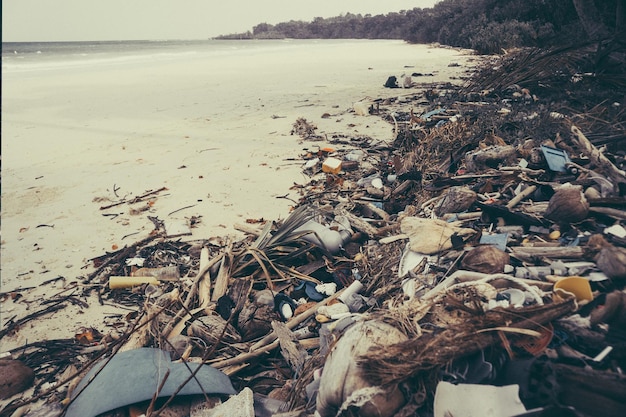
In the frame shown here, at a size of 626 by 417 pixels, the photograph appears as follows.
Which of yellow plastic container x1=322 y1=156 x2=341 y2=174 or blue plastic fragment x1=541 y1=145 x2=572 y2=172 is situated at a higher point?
blue plastic fragment x1=541 y1=145 x2=572 y2=172

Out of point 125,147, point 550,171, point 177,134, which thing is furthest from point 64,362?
point 177,134

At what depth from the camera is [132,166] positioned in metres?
6.11

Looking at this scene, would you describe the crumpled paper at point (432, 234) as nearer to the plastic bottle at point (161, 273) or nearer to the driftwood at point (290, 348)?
the driftwood at point (290, 348)

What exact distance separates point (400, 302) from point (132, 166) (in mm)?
5225

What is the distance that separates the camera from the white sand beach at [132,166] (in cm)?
372

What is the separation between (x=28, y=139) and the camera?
8117 millimetres

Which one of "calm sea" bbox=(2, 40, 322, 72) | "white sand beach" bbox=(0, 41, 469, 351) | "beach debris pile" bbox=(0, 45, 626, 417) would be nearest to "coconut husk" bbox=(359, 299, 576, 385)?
"beach debris pile" bbox=(0, 45, 626, 417)

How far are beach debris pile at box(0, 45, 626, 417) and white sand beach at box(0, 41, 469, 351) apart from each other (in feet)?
1.00

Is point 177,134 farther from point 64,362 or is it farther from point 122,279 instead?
point 64,362

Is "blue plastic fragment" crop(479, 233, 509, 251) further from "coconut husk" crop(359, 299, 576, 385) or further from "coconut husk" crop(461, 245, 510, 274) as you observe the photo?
"coconut husk" crop(359, 299, 576, 385)

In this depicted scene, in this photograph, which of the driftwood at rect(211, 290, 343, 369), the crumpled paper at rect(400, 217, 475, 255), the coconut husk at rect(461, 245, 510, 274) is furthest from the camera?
the crumpled paper at rect(400, 217, 475, 255)

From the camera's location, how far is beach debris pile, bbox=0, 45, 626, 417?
5.11ft

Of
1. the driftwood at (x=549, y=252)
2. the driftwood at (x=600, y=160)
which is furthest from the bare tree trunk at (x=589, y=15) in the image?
the driftwood at (x=549, y=252)

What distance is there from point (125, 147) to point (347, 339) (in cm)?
668
